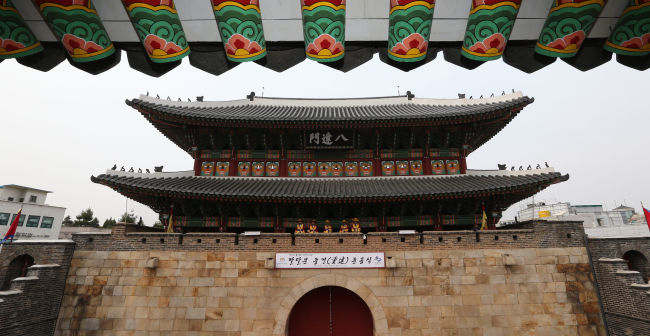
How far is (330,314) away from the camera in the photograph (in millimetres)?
10539

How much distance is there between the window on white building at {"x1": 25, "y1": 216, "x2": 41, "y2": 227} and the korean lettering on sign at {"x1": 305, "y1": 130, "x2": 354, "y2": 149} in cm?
3673

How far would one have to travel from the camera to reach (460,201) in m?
11.7

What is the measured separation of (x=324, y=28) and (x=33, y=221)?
43901mm

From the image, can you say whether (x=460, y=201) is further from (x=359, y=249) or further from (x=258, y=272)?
(x=258, y=272)

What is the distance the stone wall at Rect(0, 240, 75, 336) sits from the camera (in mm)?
9047

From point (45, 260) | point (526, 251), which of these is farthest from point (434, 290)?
point (45, 260)

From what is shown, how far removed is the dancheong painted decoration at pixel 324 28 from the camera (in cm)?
308

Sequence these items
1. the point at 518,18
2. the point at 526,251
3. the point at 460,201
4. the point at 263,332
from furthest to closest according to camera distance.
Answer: the point at 460,201 < the point at 526,251 < the point at 263,332 < the point at 518,18

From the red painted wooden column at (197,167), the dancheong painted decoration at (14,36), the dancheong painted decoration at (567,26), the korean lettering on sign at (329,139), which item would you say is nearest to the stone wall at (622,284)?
the korean lettering on sign at (329,139)

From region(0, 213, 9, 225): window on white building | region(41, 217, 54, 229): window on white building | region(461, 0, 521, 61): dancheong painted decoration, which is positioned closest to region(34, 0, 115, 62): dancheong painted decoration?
region(461, 0, 521, 61): dancheong painted decoration

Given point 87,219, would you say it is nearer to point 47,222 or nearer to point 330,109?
point 47,222

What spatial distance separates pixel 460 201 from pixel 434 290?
362cm

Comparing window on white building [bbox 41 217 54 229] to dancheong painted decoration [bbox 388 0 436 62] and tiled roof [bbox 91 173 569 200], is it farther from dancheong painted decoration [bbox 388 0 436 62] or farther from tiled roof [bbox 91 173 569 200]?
dancheong painted decoration [bbox 388 0 436 62]

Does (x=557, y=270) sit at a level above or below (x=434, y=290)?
above
